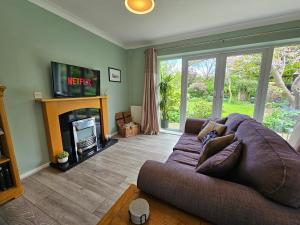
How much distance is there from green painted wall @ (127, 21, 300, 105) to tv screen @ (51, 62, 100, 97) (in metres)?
1.33

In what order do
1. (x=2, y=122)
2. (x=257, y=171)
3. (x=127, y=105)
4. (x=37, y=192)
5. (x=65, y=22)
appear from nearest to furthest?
(x=257, y=171)
(x=2, y=122)
(x=37, y=192)
(x=65, y=22)
(x=127, y=105)

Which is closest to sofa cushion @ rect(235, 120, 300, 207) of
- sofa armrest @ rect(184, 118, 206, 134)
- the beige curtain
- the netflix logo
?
sofa armrest @ rect(184, 118, 206, 134)

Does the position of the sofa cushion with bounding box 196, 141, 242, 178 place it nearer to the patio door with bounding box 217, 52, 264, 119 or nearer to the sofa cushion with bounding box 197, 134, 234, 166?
the sofa cushion with bounding box 197, 134, 234, 166

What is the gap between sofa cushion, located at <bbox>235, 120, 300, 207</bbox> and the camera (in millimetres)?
612

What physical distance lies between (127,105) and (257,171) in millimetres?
3624

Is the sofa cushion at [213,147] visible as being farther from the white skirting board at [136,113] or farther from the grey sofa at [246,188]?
the white skirting board at [136,113]

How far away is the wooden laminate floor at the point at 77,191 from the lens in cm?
131

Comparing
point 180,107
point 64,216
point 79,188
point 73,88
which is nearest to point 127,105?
point 180,107

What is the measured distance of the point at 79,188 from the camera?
168 cm

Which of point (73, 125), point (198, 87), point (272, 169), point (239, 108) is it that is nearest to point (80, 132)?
point (73, 125)

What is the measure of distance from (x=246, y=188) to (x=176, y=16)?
263cm

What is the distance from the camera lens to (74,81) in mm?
2316

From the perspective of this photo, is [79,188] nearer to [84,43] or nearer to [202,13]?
[84,43]

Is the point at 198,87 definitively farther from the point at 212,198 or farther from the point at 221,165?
the point at 212,198
